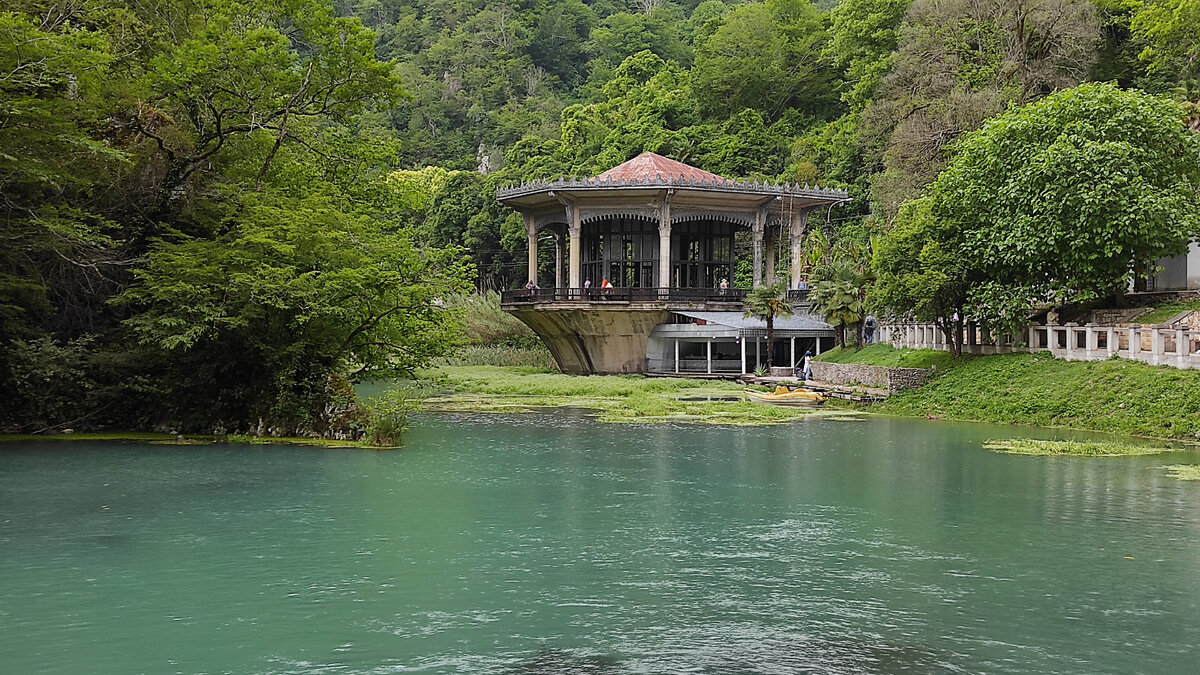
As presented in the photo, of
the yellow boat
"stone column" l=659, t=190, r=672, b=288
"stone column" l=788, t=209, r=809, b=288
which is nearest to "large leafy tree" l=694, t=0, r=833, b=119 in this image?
"stone column" l=788, t=209, r=809, b=288

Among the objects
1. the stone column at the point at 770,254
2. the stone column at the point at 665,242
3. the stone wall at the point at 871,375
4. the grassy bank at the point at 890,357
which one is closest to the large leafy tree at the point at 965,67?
the stone column at the point at 770,254

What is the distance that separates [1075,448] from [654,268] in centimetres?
3061

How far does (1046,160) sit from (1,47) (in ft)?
78.3

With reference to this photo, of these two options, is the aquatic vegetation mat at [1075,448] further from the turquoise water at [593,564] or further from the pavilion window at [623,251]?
the pavilion window at [623,251]

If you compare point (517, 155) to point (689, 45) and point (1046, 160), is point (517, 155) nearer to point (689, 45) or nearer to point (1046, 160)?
point (689, 45)

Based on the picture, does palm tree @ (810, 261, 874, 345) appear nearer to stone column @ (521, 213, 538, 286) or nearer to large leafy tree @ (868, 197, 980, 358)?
large leafy tree @ (868, 197, 980, 358)

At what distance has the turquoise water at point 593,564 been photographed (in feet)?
30.2

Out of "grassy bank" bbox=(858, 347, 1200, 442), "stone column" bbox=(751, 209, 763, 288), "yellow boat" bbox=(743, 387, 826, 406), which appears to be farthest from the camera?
"stone column" bbox=(751, 209, 763, 288)

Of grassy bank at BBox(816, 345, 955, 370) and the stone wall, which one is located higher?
grassy bank at BBox(816, 345, 955, 370)

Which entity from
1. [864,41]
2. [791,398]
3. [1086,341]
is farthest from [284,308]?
[864,41]

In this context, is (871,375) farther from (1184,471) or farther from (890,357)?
(1184,471)

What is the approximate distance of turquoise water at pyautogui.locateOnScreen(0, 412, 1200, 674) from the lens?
921 cm

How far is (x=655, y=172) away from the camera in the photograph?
5031cm

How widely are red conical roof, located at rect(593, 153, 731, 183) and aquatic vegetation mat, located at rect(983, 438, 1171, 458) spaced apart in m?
27.1
